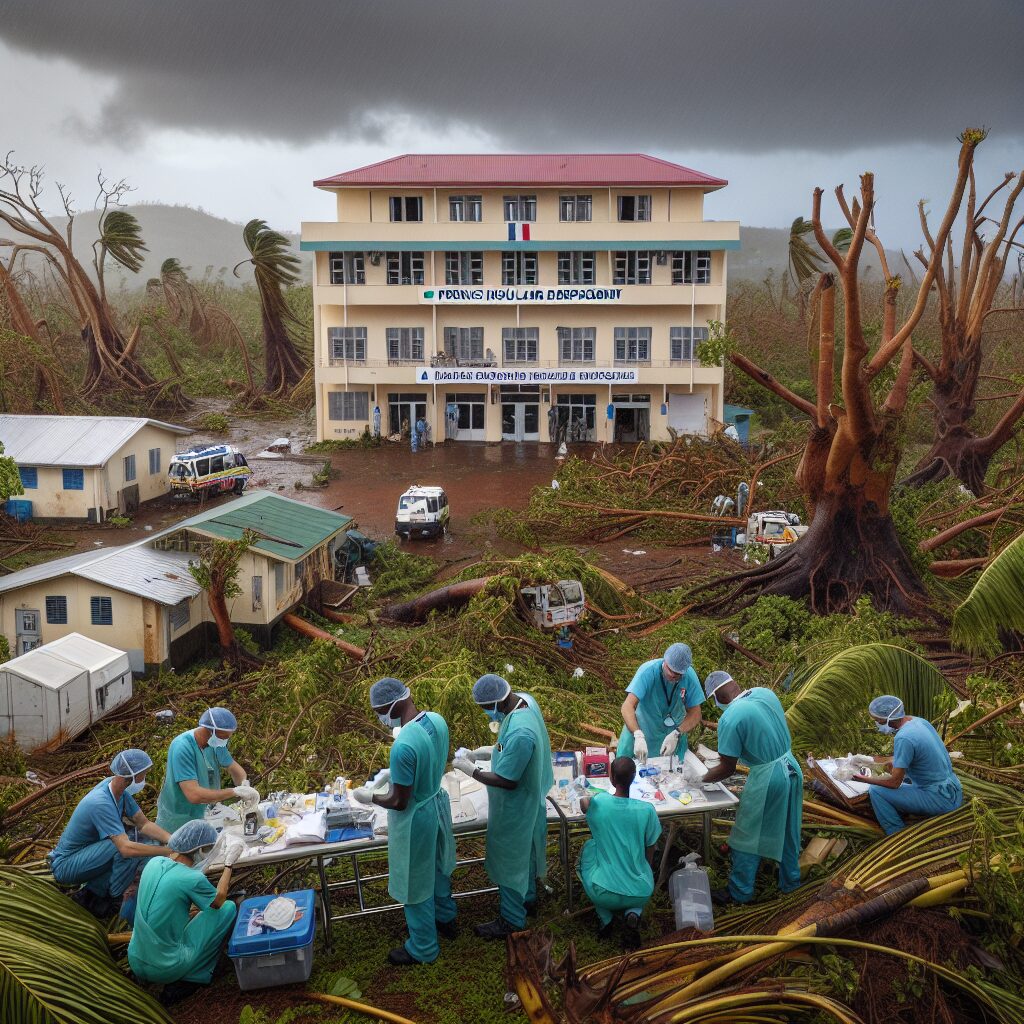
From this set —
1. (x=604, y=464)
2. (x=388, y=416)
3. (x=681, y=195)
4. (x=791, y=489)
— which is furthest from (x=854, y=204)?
(x=388, y=416)

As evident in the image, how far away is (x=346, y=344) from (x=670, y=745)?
3035 cm

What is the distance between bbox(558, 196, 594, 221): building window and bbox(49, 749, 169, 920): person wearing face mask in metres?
31.9

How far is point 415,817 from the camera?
21.8 feet

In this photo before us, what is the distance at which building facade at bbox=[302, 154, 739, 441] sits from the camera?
1388 inches

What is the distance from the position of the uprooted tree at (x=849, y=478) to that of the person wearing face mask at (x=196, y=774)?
31.8ft

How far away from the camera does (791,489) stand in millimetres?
23234

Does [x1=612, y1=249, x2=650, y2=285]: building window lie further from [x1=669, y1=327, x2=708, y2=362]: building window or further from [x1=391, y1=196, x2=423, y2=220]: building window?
[x1=391, y1=196, x2=423, y2=220]: building window

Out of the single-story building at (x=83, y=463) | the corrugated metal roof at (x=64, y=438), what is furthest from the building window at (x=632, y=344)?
the corrugated metal roof at (x=64, y=438)

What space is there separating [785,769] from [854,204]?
39.2ft

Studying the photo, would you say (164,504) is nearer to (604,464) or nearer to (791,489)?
(604,464)

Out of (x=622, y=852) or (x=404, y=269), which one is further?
(x=404, y=269)

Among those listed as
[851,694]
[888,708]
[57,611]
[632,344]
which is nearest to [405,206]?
[632,344]

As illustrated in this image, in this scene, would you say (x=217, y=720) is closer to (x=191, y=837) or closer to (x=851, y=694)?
(x=191, y=837)

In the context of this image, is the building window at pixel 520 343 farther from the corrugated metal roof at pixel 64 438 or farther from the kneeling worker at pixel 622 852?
the kneeling worker at pixel 622 852
